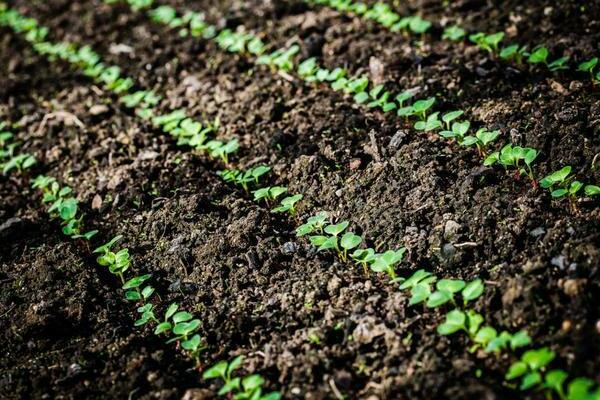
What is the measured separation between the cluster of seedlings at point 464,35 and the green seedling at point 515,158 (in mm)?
658

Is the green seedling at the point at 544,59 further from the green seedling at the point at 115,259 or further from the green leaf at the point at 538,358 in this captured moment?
the green seedling at the point at 115,259

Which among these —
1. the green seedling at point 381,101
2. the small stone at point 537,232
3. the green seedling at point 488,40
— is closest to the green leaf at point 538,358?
the small stone at point 537,232

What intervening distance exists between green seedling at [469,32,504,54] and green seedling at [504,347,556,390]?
183 centimetres

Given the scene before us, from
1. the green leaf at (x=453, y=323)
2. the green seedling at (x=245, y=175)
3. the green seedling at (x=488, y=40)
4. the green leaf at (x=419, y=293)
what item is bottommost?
the green leaf at (x=453, y=323)

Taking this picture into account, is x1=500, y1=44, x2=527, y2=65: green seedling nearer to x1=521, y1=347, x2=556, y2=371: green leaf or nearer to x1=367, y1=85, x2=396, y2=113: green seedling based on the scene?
x1=367, y1=85, x2=396, y2=113: green seedling

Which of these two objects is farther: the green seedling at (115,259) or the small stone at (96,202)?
the small stone at (96,202)

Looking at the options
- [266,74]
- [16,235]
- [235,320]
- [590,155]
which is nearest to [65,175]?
[16,235]

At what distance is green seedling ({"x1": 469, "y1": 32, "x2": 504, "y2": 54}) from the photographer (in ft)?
9.18

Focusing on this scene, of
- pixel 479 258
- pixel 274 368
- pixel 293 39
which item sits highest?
pixel 293 39

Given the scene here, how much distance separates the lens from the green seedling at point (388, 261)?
1859 millimetres

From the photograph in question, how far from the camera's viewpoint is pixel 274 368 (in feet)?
5.66

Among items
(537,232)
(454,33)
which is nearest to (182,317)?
(537,232)

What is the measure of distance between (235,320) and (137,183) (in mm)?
1007

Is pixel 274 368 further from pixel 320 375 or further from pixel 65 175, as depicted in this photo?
pixel 65 175
